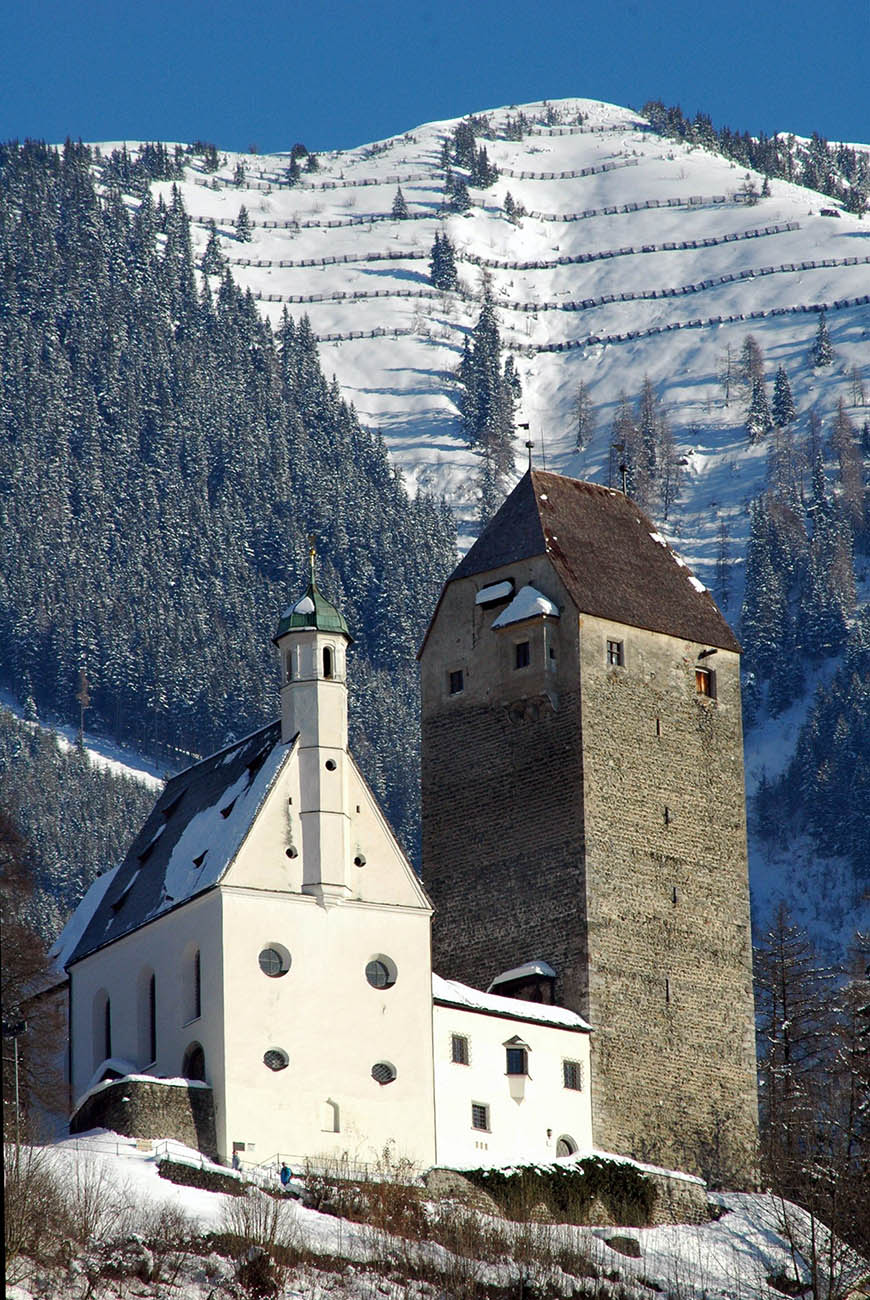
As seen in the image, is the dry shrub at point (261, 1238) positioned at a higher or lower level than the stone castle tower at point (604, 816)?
lower

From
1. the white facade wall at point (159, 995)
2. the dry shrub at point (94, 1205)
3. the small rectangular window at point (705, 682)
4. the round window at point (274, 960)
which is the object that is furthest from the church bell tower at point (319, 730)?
the small rectangular window at point (705, 682)

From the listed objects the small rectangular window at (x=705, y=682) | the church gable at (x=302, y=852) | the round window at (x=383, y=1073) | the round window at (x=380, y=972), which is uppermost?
the small rectangular window at (x=705, y=682)

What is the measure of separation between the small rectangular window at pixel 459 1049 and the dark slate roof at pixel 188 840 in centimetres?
804

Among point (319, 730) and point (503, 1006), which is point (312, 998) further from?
point (319, 730)

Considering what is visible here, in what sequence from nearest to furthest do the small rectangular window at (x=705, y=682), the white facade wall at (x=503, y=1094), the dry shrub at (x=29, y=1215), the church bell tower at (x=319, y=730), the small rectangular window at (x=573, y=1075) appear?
the dry shrub at (x=29, y=1215)
the church bell tower at (x=319, y=730)
the white facade wall at (x=503, y=1094)
the small rectangular window at (x=573, y=1075)
the small rectangular window at (x=705, y=682)

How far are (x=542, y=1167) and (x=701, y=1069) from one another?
8.83m

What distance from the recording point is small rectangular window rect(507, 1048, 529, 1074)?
77.0 meters

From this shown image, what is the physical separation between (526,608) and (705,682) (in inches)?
274

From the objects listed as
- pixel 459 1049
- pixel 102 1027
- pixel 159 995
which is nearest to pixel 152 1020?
pixel 159 995

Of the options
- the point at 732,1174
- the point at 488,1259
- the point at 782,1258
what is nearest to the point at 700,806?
the point at 732,1174

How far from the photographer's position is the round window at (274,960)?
2879 inches

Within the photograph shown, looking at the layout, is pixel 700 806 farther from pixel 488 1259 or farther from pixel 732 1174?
pixel 488 1259

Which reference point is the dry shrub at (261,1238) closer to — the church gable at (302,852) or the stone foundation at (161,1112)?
the stone foundation at (161,1112)

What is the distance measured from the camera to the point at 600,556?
289ft
